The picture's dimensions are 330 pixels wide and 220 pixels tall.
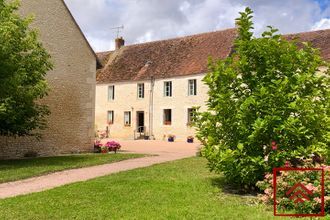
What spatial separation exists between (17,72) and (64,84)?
4993 mm

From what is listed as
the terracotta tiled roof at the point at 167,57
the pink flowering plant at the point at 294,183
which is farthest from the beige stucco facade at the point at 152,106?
the pink flowering plant at the point at 294,183

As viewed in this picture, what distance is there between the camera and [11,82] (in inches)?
440

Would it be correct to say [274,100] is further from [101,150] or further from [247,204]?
[101,150]

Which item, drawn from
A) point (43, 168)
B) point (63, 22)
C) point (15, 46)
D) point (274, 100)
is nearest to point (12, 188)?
point (43, 168)

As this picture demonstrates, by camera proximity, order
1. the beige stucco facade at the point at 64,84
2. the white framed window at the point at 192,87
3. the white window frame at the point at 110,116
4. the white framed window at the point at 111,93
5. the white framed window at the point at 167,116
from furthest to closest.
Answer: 1. the white window frame at the point at 110,116
2. the white framed window at the point at 111,93
3. the white framed window at the point at 167,116
4. the white framed window at the point at 192,87
5. the beige stucco facade at the point at 64,84

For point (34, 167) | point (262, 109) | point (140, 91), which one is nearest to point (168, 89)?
point (140, 91)

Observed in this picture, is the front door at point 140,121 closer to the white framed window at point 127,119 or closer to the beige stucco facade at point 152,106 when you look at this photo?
the beige stucco facade at point 152,106

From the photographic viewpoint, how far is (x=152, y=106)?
1232 inches

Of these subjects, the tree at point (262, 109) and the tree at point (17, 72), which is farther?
the tree at point (17, 72)

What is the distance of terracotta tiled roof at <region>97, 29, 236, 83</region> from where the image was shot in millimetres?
29000

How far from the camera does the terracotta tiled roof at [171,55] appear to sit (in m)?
28.2

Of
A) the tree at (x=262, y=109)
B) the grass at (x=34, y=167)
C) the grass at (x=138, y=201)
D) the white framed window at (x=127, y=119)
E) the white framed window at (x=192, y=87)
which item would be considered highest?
the white framed window at (x=192, y=87)

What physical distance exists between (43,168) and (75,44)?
7.30 meters

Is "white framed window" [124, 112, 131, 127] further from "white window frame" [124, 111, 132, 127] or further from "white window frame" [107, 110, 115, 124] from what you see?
"white window frame" [107, 110, 115, 124]
